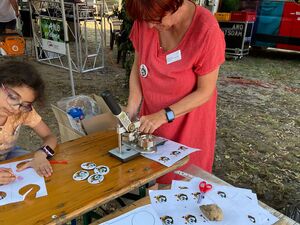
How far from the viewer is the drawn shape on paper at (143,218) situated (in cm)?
95

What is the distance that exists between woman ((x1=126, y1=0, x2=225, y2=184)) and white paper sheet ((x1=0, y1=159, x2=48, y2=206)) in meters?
0.47

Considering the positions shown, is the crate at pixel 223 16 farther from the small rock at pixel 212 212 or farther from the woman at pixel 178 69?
the small rock at pixel 212 212

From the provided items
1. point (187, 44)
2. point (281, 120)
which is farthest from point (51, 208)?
point (281, 120)

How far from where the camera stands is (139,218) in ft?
3.17

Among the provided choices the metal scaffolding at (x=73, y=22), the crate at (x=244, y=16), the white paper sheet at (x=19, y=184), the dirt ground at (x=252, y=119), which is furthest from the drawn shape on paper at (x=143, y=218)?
the crate at (x=244, y=16)

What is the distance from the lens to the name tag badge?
1330mm

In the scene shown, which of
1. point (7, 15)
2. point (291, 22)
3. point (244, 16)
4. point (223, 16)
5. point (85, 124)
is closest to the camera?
point (85, 124)

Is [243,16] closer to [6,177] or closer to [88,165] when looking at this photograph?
[88,165]

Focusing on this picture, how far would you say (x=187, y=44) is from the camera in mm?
1309

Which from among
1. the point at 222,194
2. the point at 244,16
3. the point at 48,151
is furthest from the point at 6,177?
the point at 244,16

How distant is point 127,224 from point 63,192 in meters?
0.26

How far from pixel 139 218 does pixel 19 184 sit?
0.47 m

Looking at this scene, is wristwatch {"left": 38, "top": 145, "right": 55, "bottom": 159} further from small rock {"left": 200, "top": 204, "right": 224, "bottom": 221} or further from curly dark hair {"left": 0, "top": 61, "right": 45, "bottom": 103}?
small rock {"left": 200, "top": 204, "right": 224, "bottom": 221}

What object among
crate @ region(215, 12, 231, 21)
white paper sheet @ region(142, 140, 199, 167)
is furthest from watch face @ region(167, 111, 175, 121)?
crate @ region(215, 12, 231, 21)
